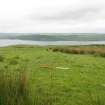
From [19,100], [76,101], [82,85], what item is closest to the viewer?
[19,100]

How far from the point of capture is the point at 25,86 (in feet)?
21.6

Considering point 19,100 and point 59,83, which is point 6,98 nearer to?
point 19,100

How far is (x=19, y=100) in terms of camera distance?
595 centimetres

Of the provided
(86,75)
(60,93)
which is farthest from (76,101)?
(86,75)

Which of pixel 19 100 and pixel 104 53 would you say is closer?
pixel 19 100

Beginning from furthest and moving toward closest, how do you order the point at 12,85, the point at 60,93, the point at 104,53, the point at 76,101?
the point at 104,53, the point at 60,93, the point at 76,101, the point at 12,85

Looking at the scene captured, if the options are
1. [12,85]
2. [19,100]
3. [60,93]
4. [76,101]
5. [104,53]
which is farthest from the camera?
[104,53]

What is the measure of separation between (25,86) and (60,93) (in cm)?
268

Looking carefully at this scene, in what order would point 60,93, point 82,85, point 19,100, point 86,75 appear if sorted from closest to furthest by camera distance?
point 19,100
point 60,93
point 82,85
point 86,75

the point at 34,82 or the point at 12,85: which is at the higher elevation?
the point at 12,85

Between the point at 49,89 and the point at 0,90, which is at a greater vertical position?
the point at 0,90

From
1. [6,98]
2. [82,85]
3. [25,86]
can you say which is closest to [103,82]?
[82,85]

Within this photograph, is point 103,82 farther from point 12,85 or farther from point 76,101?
point 12,85

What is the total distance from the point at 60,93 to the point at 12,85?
2904 millimetres
